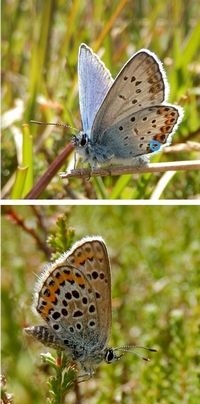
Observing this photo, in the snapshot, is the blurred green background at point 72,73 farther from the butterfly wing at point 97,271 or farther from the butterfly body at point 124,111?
the butterfly wing at point 97,271

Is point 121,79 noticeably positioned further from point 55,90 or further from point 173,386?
point 55,90

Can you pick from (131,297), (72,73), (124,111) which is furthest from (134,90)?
(72,73)

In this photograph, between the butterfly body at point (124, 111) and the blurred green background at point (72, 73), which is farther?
the blurred green background at point (72, 73)

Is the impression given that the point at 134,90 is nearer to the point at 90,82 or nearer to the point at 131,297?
the point at 90,82

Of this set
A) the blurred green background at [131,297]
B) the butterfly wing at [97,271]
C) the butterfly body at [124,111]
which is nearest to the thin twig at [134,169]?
the butterfly body at [124,111]

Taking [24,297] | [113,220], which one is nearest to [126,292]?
[24,297]

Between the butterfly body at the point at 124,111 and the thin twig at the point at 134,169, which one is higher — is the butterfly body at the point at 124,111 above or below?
above
